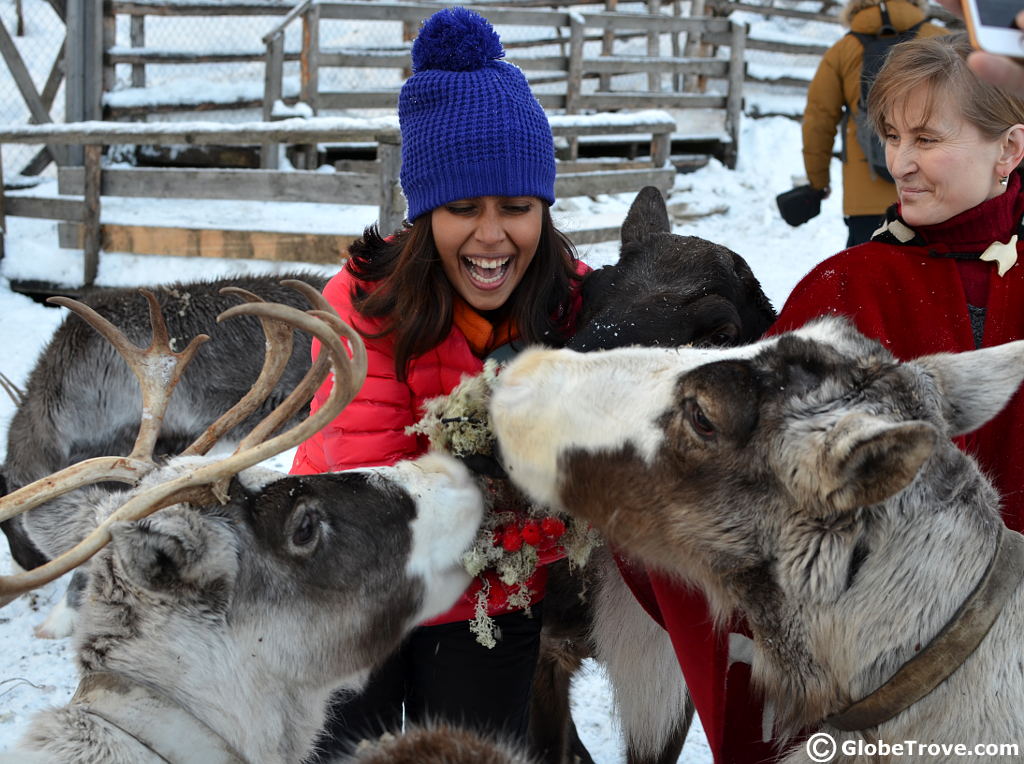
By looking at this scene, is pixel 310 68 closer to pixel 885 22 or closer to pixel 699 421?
pixel 885 22

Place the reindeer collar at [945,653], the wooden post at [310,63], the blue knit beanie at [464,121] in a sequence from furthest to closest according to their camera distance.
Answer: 1. the wooden post at [310,63]
2. the blue knit beanie at [464,121]
3. the reindeer collar at [945,653]

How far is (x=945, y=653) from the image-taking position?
5.95ft

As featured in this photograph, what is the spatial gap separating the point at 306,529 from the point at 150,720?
536 millimetres

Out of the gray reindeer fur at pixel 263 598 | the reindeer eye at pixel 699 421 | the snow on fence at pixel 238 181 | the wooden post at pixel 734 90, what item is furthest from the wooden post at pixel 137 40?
the reindeer eye at pixel 699 421

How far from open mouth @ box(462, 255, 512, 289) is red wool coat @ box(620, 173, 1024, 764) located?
0.82 meters

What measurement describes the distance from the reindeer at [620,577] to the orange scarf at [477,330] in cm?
22

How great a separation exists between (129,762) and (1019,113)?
8.42ft

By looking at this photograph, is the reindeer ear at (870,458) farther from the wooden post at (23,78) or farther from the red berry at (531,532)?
the wooden post at (23,78)

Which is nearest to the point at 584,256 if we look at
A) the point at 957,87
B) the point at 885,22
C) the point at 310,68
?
the point at 957,87

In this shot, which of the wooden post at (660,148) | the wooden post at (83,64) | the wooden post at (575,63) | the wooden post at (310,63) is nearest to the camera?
the wooden post at (83,64)

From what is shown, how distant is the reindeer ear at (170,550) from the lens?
2072 mm

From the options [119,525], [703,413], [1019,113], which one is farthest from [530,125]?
[119,525]

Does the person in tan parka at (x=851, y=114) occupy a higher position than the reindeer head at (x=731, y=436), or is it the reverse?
the person in tan parka at (x=851, y=114)

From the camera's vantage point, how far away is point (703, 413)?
6.63 feet
